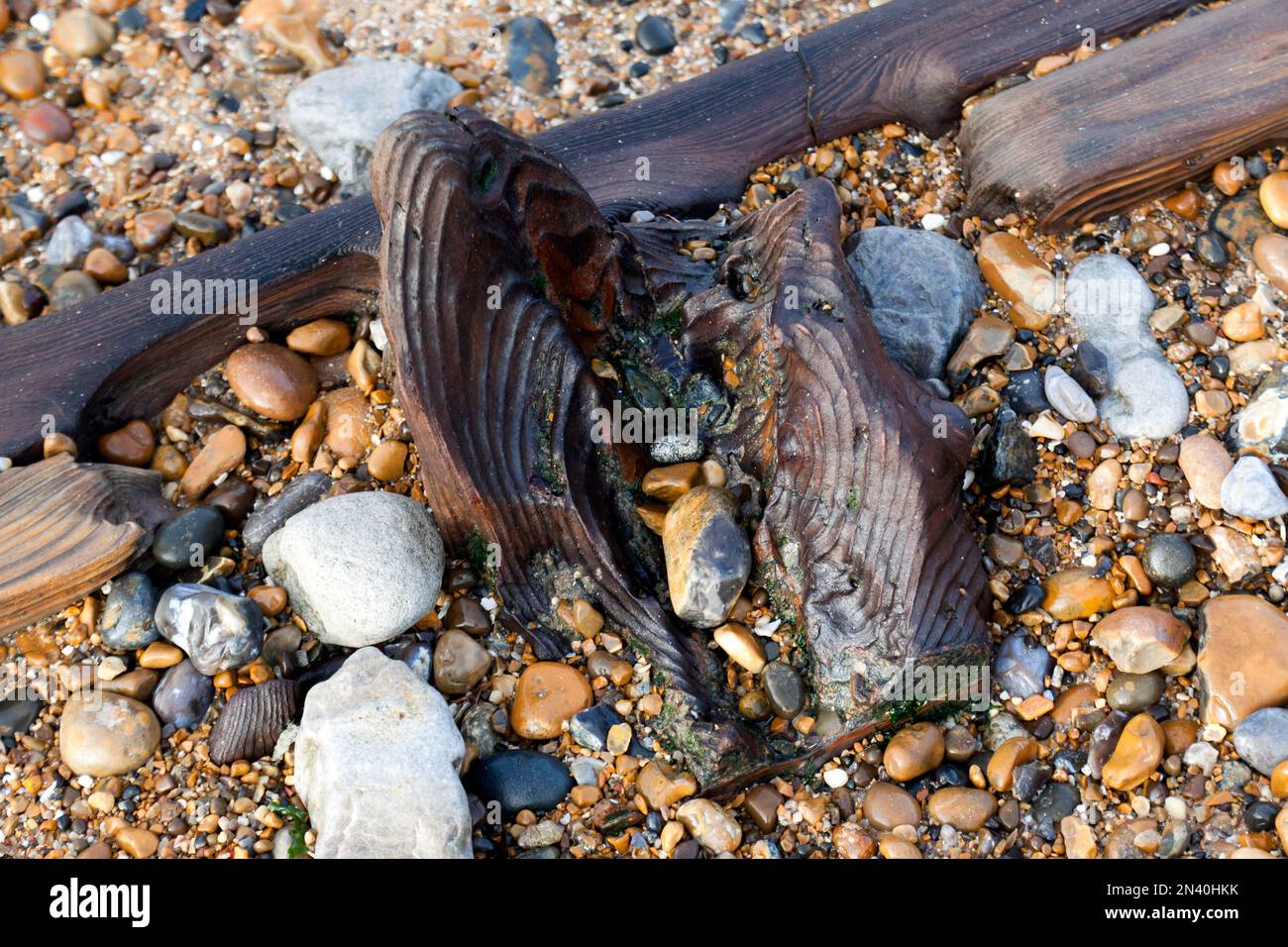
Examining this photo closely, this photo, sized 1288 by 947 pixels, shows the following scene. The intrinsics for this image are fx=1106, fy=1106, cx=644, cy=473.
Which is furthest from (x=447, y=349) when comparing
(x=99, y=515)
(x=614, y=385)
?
(x=99, y=515)

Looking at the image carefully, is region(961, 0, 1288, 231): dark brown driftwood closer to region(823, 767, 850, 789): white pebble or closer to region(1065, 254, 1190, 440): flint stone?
region(1065, 254, 1190, 440): flint stone

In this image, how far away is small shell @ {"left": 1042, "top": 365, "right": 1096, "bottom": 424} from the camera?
12.2 ft

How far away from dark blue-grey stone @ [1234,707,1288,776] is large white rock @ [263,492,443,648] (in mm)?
2391

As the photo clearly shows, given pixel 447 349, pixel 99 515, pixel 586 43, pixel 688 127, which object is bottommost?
pixel 99 515

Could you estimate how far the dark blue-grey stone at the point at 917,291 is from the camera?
3852 millimetres

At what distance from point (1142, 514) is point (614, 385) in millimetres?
1753

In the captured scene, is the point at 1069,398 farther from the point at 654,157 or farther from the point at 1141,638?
the point at 654,157

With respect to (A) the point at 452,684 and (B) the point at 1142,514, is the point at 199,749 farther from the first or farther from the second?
(B) the point at 1142,514

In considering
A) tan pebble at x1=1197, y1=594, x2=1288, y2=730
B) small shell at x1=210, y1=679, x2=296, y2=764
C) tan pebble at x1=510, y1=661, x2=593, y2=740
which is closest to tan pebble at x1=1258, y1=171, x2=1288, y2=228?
tan pebble at x1=1197, y1=594, x2=1288, y2=730

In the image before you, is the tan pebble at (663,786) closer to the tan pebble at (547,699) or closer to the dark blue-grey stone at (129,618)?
the tan pebble at (547,699)

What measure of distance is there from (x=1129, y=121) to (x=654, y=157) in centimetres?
182

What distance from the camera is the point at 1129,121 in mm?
4191

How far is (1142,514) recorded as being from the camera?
11.7 ft

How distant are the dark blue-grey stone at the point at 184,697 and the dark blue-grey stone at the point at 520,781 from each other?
0.87 meters
